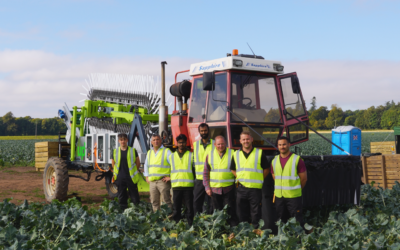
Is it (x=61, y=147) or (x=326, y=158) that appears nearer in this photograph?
(x=326, y=158)

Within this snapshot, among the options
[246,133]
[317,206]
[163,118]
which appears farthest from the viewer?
[163,118]

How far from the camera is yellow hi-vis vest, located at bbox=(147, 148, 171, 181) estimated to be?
713 centimetres

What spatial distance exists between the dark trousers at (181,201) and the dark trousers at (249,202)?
988 millimetres

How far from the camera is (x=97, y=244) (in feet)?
17.5

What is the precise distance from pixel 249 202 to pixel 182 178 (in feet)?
4.05

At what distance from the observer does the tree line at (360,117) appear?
97.7 meters

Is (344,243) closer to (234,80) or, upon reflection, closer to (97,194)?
(234,80)

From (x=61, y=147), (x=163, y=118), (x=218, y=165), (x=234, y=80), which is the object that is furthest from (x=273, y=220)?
(x=61, y=147)

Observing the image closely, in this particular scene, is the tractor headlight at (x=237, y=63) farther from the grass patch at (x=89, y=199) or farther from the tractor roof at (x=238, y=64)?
the grass patch at (x=89, y=199)

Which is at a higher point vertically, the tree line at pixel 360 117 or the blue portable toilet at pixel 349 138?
the tree line at pixel 360 117

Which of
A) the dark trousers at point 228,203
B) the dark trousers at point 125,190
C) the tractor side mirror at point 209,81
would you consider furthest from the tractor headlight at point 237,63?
the dark trousers at point 125,190

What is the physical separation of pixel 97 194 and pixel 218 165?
24.3 feet

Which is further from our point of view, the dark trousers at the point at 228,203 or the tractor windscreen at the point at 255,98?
the tractor windscreen at the point at 255,98

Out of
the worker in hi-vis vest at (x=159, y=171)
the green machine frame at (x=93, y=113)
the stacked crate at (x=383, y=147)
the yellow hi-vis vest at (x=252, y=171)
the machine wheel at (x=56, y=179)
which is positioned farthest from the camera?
the stacked crate at (x=383, y=147)
